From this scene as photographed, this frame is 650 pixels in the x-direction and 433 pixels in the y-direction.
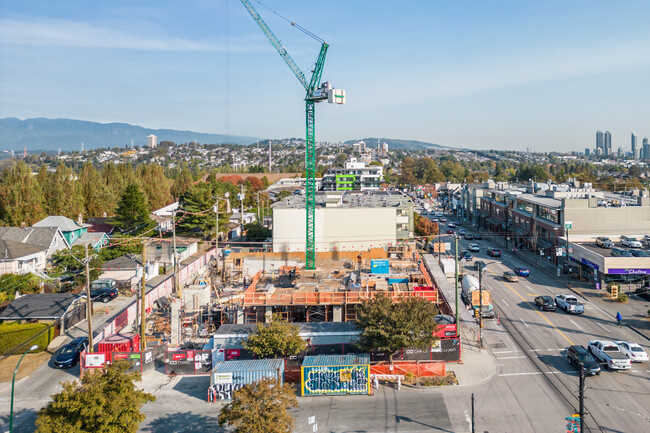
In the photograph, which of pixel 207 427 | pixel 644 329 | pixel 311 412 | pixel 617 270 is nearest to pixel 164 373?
pixel 207 427

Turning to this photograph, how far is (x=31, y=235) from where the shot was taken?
49.8 meters

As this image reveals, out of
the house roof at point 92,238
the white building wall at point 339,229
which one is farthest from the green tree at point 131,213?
the white building wall at point 339,229

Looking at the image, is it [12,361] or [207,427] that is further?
[12,361]

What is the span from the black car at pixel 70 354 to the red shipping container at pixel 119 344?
171 cm

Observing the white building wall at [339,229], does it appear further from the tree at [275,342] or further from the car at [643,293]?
the tree at [275,342]

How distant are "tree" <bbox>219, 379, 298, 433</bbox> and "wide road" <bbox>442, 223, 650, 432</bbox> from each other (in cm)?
1175

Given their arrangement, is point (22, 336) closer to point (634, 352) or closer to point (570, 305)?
point (634, 352)

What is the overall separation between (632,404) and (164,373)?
22670 mm

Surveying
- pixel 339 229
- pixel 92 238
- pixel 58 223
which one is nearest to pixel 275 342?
pixel 339 229

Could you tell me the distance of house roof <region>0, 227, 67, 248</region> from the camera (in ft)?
161

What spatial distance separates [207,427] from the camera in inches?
782

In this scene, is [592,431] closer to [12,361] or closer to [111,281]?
[12,361]

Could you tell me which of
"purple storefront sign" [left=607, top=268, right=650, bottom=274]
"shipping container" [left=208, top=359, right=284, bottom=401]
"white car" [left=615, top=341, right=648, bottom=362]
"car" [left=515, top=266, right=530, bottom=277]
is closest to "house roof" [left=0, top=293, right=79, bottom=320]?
"shipping container" [left=208, top=359, right=284, bottom=401]

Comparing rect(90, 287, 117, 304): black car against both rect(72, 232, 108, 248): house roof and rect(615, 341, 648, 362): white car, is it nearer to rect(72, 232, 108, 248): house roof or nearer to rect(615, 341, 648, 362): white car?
rect(72, 232, 108, 248): house roof
